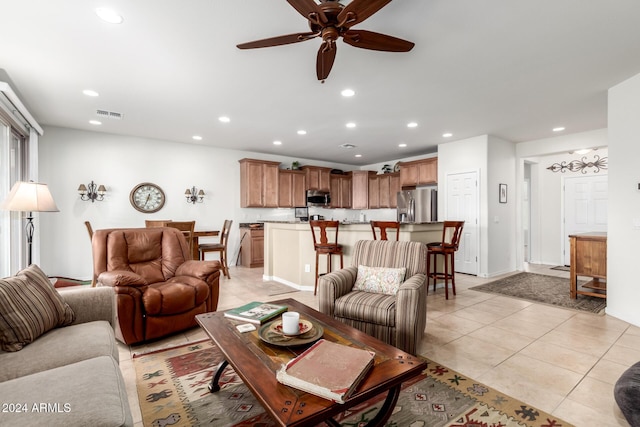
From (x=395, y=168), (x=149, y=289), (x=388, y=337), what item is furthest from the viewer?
(x=395, y=168)


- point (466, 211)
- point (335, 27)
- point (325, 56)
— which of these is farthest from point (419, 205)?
point (335, 27)

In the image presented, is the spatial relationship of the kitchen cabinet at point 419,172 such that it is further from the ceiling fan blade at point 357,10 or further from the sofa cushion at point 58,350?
the sofa cushion at point 58,350

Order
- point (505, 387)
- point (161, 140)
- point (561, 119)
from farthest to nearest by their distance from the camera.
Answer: point (161, 140) → point (561, 119) → point (505, 387)

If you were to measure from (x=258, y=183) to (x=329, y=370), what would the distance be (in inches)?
231

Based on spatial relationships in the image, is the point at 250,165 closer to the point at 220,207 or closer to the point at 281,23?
the point at 220,207

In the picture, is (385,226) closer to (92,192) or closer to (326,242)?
(326,242)

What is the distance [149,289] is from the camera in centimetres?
267

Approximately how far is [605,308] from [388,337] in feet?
10.5

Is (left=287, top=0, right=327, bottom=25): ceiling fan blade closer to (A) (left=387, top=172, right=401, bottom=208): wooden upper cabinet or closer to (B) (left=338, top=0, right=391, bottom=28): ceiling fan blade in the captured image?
(B) (left=338, top=0, right=391, bottom=28): ceiling fan blade

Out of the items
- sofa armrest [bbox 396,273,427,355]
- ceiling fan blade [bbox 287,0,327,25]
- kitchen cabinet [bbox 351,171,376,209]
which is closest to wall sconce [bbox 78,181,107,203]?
ceiling fan blade [bbox 287,0,327,25]

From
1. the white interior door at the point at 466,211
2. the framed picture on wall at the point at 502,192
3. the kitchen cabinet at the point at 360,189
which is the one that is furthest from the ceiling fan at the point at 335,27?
the kitchen cabinet at the point at 360,189

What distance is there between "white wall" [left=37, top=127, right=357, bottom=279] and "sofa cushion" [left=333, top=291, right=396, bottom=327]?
4721 mm

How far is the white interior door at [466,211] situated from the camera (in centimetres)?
564

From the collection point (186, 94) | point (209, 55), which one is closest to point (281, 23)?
point (209, 55)
